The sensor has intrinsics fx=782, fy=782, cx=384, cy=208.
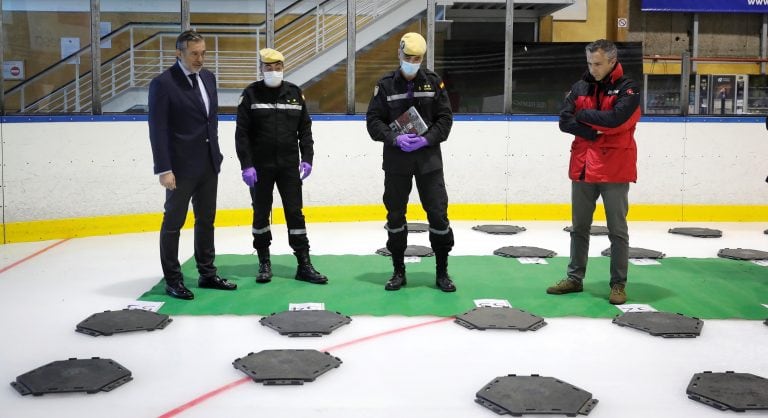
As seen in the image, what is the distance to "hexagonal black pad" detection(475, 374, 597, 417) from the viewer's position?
2.79 m

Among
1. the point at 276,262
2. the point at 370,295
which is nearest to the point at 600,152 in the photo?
the point at 370,295

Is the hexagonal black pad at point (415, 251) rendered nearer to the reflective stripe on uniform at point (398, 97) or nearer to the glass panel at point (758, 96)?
the reflective stripe on uniform at point (398, 97)

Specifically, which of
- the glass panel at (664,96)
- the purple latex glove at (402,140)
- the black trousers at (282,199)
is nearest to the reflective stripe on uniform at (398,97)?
the purple latex glove at (402,140)

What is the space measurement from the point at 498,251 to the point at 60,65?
4247 mm

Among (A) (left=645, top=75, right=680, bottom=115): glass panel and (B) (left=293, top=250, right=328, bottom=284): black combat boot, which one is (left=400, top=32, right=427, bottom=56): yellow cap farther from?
(A) (left=645, top=75, right=680, bottom=115): glass panel

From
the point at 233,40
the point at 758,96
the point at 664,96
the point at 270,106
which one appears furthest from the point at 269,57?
the point at 758,96

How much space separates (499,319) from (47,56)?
5.05 m

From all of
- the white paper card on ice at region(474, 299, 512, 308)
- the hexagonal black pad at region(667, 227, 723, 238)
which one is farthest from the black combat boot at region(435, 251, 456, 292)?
the hexagonal black pad at region(667, 227, 723, 238)

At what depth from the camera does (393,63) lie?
789cm

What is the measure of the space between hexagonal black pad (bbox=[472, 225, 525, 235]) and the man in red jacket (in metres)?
2.38

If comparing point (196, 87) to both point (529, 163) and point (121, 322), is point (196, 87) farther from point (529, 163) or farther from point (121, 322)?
point (529, 163)

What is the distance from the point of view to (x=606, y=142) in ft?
14.1

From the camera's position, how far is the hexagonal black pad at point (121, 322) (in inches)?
150

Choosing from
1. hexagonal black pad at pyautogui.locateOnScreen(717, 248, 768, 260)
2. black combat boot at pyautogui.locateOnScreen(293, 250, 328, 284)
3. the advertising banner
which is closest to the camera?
black combat boot at pyautogui.locateOnScreen(293, 250, 328, 284)
